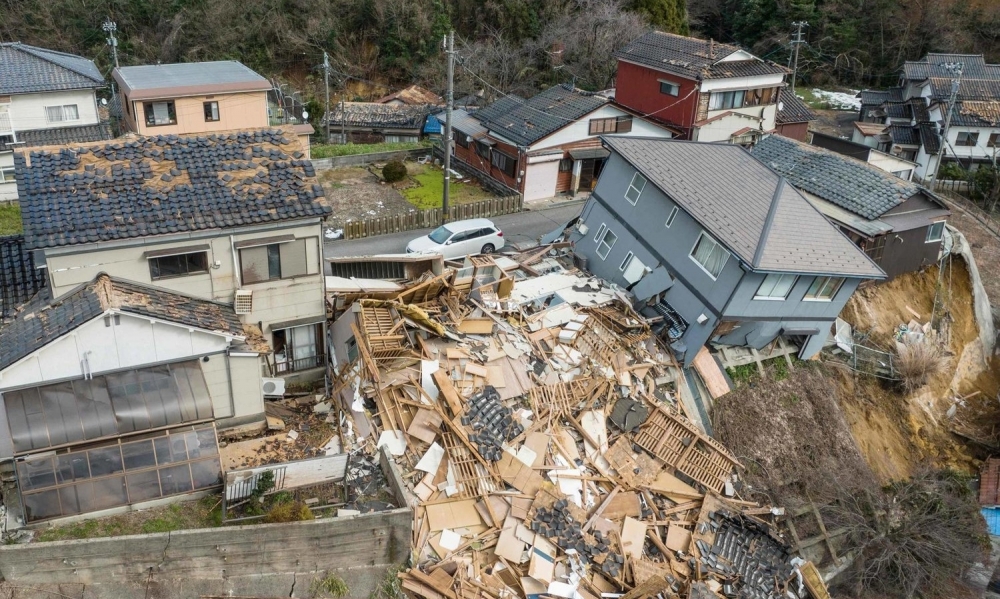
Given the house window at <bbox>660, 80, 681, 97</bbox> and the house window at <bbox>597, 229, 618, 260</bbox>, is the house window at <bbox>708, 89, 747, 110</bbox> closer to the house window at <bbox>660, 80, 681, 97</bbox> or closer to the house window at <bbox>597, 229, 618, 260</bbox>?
the house window at <bbox>660, 80, 681, 97</bbox>

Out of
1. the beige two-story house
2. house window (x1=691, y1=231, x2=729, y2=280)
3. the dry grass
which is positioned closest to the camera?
house window (x1=691, y1=231, x2=729, y2=280)

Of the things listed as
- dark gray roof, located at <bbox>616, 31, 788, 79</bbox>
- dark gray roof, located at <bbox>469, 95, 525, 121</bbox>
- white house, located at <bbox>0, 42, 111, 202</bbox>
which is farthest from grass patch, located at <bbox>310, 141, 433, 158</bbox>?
dark gray roof, located at <bbox>616, 31, 788, 79</bbox>

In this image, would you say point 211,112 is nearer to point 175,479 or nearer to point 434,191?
point 434,191

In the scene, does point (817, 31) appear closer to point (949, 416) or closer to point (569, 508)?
point (949, 416)

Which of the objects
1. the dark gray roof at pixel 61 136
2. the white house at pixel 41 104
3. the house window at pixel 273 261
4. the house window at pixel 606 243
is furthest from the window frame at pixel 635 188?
the white house at pixel 41 104

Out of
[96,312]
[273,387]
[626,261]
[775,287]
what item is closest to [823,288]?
[775,287]

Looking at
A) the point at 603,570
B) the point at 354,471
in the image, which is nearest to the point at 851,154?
the point at 603,570

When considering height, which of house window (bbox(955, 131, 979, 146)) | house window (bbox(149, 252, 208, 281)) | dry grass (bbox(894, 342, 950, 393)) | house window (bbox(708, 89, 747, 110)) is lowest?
dry grass (bbox(894, 342, 950, 393))

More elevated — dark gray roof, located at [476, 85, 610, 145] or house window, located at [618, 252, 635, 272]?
dark gray roof, located at [476, 85, 610, 145]
